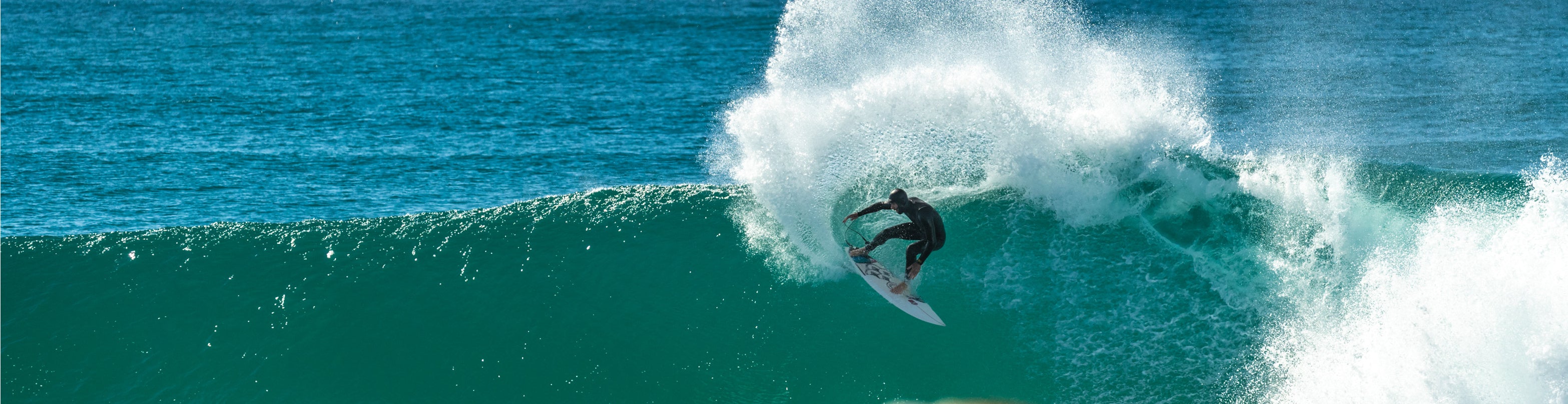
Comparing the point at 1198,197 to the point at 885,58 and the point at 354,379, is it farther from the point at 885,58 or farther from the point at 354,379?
the point at 354,379

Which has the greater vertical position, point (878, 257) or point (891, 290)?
point (878, 257)

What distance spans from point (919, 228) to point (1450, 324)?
3921mm

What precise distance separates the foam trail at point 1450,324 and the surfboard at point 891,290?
106 inches

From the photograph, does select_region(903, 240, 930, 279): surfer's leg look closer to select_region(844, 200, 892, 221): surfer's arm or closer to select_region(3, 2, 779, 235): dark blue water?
select_region(844, 200, 892, 221): surfer's arm

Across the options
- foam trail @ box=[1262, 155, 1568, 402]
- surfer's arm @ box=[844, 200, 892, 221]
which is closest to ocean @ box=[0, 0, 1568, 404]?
foam trail @ box=[1262, 155, 1568, 402]

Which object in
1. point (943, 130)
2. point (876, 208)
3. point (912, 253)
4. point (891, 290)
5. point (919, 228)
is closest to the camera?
point (876, 208)

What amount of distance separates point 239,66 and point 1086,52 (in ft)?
69.3

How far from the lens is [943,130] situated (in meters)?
11.0

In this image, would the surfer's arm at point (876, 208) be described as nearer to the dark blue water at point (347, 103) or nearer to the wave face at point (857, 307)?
the wave face at point (857, 307)

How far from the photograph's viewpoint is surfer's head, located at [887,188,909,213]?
8258 millimetres

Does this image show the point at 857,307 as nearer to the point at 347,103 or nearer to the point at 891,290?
the point at 891,290

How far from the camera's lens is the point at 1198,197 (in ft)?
33.5

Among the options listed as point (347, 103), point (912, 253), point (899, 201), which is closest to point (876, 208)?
point (899, 201)

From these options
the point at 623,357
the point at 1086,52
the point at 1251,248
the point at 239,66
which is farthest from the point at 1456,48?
the point at 239,66
